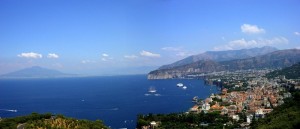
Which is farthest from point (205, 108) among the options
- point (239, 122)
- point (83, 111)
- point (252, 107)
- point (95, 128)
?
point (95, 128)

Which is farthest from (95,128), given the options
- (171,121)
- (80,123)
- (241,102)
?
(241,102)

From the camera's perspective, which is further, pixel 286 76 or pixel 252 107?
pixel 286 76

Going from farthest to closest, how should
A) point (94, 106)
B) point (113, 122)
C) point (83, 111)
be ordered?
1. point (94, 106)
2. point (83, 111)
3. point (113, 122)

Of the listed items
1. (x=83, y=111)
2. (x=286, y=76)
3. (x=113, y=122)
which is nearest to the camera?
(x=113, y=122)

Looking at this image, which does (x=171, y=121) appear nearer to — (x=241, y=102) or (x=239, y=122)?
(x=239, y=122)

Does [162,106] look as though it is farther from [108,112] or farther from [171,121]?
[171,121]

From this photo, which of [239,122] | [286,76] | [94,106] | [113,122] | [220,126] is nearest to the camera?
[220,126]

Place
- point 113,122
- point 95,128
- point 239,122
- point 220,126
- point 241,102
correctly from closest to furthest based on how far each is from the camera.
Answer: point 95,128, point 220,126, point 239,122, point 113,122, point 241,102

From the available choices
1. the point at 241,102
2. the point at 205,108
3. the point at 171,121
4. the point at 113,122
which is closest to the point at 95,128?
the point at 171,121

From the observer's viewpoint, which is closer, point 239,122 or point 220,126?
point 220,126
